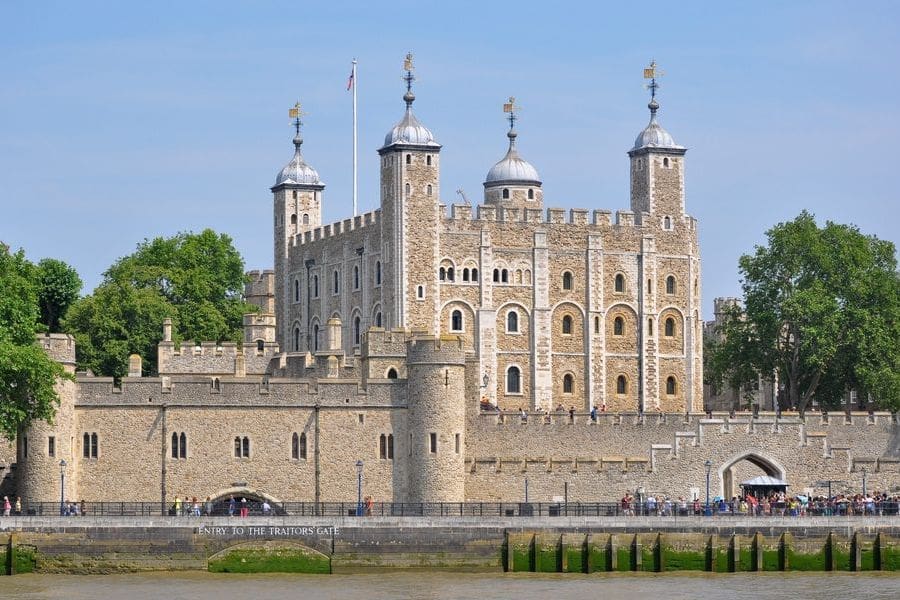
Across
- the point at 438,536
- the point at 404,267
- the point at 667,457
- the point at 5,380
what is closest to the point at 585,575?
the point at 438,536

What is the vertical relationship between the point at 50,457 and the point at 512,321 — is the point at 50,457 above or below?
below

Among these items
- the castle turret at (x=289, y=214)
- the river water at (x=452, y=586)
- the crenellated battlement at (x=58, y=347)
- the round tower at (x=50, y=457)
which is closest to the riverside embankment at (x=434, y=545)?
the river water at (x=452, y=586)

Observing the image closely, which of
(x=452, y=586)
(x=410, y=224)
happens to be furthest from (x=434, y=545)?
(x=410, y=224)

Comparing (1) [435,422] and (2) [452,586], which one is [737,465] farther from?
(2) [452,586]

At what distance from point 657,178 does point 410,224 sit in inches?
457

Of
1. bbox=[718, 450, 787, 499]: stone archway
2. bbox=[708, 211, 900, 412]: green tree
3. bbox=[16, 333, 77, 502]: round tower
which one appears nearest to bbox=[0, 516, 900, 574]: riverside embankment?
bbox=[16, 333, 77, 502]: round tower

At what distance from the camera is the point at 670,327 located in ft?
352

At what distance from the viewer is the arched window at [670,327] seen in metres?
107

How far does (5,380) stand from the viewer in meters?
75.9

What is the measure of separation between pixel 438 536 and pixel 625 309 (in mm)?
33980

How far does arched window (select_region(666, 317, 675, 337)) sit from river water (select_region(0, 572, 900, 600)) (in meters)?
33.8

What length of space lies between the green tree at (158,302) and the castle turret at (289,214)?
5.62ft

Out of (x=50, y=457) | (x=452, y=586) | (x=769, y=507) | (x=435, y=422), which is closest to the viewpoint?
(x=452, y=586)

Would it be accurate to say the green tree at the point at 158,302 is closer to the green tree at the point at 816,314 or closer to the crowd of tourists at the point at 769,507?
the green tree at the point at 816,314
